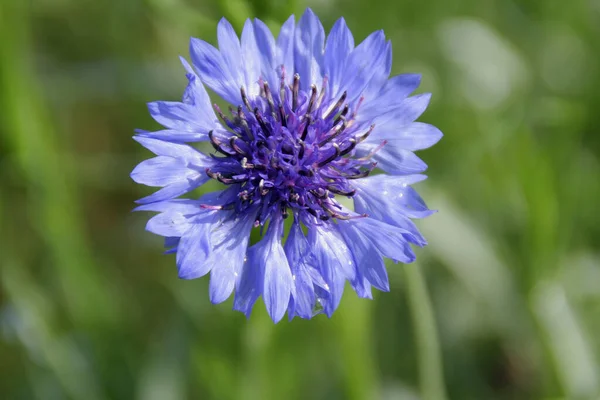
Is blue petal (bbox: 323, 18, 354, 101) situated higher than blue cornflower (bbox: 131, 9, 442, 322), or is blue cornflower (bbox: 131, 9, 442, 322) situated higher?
blue petal (bbox: 323, 18, 354, 101)

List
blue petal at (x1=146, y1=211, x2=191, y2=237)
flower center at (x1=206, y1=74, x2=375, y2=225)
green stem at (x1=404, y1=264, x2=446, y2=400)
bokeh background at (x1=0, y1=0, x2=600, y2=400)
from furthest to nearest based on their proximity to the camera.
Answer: bokeh background at (x1=0, y1=0, x2=600, y2=400) < green stem at (x1=404, y1=264, x2=446, y2=400) < flower center at (x1=206, y1=74, x2=375, y2=225) < blue petal at (x1=146, y1=211, x2=191, y2=237)

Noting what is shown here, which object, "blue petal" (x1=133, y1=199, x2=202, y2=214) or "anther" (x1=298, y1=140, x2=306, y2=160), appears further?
"anther" (x1=298, y1=140, x2=306, y2=160)

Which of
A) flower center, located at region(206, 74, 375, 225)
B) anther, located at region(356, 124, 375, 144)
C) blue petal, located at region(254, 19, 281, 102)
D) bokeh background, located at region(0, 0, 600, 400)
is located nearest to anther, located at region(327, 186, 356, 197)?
flower center, located at region(206, 74, 375, 225)

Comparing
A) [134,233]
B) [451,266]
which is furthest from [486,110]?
[134,233]

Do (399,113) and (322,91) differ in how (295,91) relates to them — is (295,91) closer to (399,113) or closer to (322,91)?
(322,91)

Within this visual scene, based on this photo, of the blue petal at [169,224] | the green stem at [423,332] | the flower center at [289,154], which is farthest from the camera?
the green stem at [423,332]

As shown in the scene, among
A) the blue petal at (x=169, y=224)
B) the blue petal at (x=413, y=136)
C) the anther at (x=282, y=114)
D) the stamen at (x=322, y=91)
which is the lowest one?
the blue petal at (x=169, y=224)

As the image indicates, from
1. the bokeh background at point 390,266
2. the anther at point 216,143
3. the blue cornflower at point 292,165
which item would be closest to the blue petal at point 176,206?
the blue cornflower at point 292,165

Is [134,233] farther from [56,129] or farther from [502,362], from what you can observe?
[502,362]

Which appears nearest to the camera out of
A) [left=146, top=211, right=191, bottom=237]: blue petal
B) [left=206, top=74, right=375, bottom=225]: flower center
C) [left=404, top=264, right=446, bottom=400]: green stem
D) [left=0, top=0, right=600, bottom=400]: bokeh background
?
[left=146, top=211, right=191, bottom=237]: blue petal

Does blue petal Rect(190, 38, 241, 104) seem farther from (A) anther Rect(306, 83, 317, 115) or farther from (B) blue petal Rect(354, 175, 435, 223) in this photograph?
(B) blue petal Rect(354, 175, 435, 223)

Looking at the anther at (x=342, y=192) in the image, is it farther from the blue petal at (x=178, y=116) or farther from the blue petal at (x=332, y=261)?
the blue petal at (x=178, y=116)
